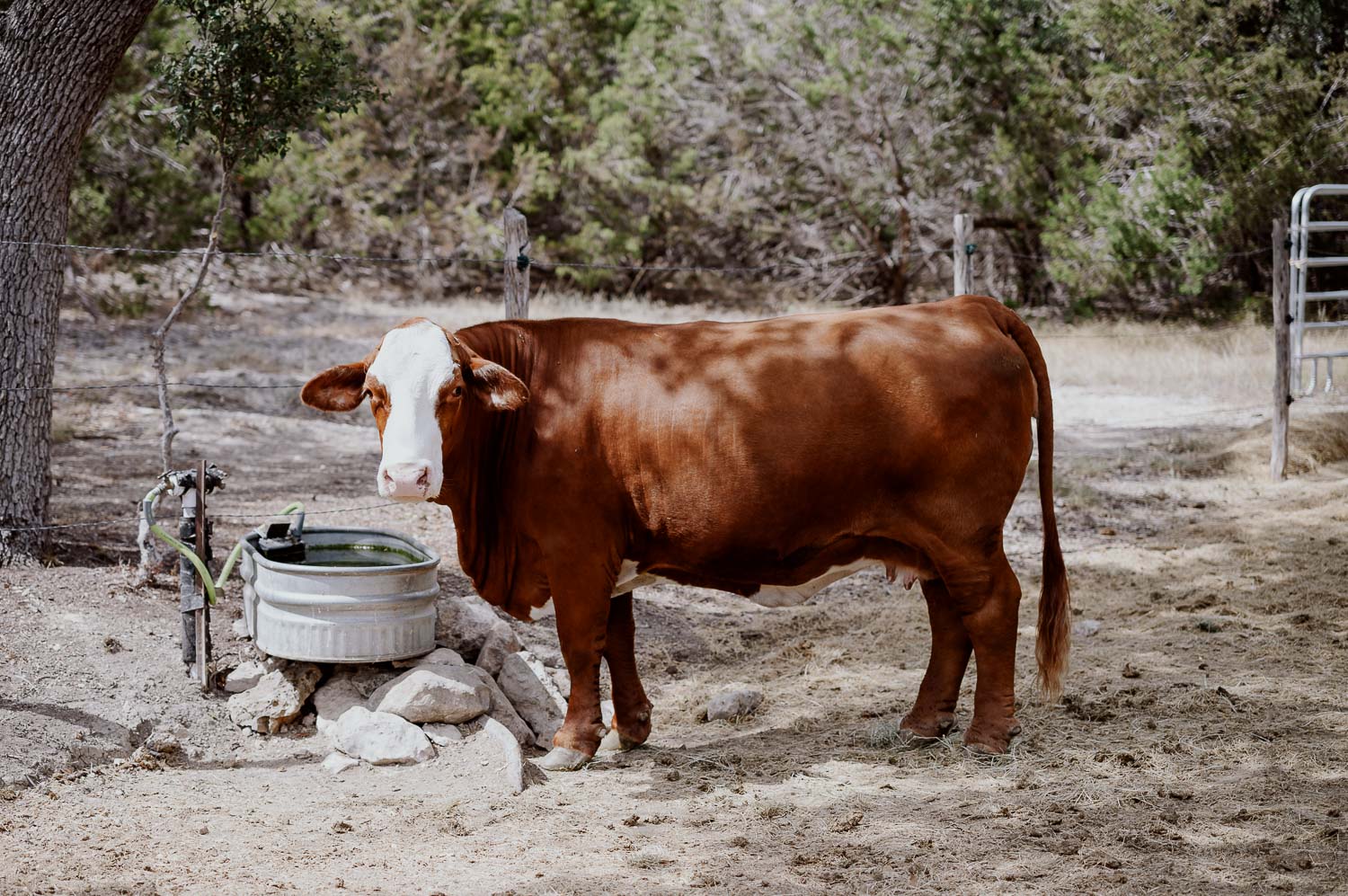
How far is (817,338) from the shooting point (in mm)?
5027

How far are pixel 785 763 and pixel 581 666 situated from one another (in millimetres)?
850

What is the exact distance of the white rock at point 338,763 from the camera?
4.86 m

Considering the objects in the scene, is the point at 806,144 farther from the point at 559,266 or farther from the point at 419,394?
the point at 419,394

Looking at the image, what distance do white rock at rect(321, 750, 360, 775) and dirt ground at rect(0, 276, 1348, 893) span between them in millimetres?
69

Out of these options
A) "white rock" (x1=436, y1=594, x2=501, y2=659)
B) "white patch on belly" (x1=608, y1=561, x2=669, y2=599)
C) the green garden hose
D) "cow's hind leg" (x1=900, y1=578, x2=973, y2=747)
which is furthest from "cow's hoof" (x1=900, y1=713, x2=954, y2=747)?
the green garden hose

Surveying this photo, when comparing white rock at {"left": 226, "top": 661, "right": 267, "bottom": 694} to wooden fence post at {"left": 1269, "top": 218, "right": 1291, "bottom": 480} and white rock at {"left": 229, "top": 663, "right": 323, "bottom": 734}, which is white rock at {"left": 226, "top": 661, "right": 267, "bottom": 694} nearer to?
white rock at {"left": 229, "top": 663, "right": 323, "bottom": 734}

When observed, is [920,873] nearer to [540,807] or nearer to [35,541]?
[540,807]

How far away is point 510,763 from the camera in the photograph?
4.77 meters

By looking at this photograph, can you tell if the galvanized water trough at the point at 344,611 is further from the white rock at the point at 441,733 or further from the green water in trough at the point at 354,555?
the green water in trough at the point at 354,555

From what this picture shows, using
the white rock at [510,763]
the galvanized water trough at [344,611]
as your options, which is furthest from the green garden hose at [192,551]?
the white rock at [510,763]

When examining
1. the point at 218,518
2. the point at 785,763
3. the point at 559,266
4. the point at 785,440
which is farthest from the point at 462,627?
the point at 559,266

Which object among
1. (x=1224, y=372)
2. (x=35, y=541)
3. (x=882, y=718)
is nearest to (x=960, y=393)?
(x=882, y=718)

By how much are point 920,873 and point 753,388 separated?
6.04 feet

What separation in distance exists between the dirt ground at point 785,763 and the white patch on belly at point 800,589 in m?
0.57
